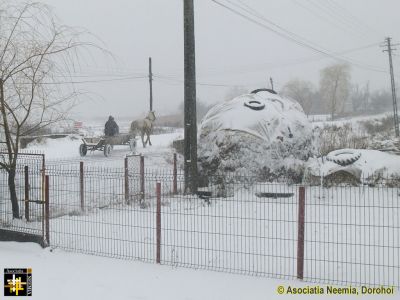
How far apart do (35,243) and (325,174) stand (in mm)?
8413

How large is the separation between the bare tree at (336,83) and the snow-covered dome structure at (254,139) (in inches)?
3552

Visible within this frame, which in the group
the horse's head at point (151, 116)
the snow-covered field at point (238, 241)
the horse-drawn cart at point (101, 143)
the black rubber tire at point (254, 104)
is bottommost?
the snow-covered field at point (238, 241)

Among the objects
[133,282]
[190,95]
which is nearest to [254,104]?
[190,95]

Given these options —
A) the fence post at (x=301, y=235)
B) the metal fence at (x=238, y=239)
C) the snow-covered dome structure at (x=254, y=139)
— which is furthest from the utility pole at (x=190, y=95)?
the fence post at (x=301, y=235)

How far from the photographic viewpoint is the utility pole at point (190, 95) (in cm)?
1312

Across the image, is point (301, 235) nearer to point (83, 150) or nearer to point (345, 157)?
point (345, 157)

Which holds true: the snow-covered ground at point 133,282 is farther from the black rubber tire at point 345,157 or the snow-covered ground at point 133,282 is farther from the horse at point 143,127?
the horse at point 143,127

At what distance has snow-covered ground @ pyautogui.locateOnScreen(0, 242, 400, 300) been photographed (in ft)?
20.0

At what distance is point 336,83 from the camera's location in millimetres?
102250

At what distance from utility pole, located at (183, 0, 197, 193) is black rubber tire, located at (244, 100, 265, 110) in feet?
8.47

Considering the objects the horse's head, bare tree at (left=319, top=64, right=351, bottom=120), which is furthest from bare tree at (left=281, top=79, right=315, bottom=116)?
the horse's head

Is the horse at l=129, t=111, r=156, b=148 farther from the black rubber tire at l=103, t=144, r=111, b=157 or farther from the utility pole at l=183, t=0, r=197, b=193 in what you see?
the utility pole at l=183, t=0, r=197, b=193

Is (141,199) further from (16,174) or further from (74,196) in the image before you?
(16,174)

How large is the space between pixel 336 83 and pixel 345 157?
91.4 metres
